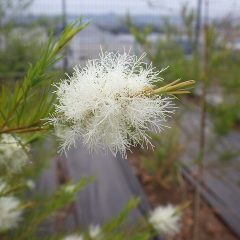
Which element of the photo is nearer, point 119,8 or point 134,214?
point 134,214

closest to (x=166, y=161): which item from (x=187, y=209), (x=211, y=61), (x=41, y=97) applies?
(x=187, y=209)

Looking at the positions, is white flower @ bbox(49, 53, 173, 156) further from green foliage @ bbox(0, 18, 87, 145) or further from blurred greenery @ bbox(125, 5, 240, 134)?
blurred greenery @ bbox(125, 5, 240, 134)

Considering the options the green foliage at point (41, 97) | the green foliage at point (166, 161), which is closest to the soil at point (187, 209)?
the green foliage at point (166, 161)

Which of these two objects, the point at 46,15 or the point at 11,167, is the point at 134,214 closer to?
the point at 11,167

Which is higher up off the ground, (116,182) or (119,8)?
(119,8)

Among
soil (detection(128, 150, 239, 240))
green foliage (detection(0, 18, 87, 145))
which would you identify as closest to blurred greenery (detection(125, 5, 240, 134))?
soil (detection(128, 150, 239, 240))

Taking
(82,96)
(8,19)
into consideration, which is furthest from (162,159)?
(82,96)
